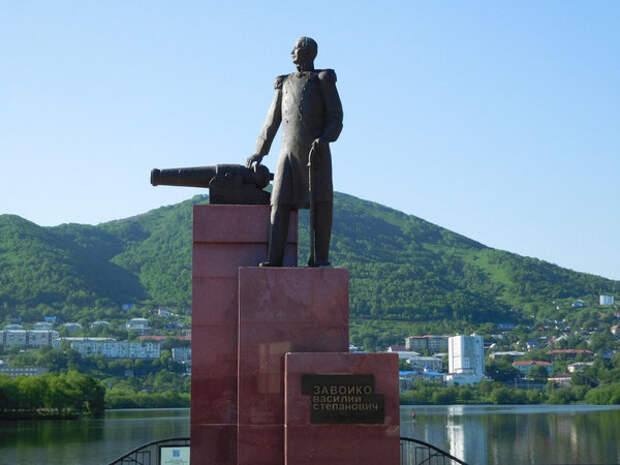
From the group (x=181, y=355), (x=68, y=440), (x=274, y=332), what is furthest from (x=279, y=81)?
(x=181, y=355)

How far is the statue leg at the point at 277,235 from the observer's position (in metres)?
10.6

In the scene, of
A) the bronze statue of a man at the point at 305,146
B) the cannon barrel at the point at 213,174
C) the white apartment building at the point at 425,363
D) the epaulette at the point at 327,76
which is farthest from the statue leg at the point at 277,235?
the white apartment building at the point at 425,363

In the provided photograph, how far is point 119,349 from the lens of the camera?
16450cm

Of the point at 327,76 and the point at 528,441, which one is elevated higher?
the point at 327,76

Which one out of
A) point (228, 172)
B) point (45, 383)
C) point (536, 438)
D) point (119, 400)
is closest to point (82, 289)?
point (119, 400)

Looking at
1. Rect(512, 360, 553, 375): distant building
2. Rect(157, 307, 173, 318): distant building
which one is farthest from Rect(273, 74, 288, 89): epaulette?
Rect(157, 307, 173, 318): distant building

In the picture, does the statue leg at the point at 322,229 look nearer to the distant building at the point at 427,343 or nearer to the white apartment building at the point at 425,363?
the white apartment building at the point at 425,363

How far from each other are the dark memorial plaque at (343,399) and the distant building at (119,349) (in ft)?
506

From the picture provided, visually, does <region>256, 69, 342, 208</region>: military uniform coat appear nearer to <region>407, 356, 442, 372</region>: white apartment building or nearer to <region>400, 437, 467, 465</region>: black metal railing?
<region>400, 437, 467, 465</region>: black metal railing

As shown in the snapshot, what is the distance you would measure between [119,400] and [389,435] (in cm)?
10199

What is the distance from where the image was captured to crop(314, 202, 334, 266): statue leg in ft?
35.2

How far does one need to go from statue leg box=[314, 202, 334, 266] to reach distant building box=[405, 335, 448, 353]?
584 ft

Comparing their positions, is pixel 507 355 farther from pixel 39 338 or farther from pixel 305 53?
pixel 305 53

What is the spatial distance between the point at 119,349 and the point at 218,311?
520 feet
